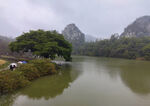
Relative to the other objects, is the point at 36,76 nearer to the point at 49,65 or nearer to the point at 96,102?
the point at 49,65

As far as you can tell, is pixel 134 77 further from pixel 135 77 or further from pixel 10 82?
pixel 10 82

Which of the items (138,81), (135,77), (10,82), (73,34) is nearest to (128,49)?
(135,77)

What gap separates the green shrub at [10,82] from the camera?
7.18 meters

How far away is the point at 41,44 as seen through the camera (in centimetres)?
1706

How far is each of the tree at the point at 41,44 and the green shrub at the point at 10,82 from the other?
24.1 ft

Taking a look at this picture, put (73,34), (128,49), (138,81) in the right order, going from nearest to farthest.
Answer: (138,81), (128,49), (73,34)

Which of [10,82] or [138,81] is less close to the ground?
[10,82]

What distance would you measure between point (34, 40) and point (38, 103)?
13.3 meters

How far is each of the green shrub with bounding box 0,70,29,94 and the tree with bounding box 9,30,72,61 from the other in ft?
24.1

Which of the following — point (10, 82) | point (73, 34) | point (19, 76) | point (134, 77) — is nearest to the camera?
point (10, 82)

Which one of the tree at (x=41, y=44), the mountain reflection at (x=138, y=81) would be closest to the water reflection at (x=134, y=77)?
the mountain reflection at (x=138, y=81)

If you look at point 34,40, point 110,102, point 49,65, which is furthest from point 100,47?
point 110,102

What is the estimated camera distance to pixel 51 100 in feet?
22.6

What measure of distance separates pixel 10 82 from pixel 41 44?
33.3ft
